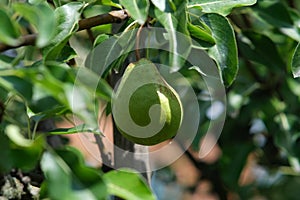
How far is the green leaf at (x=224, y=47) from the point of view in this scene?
815mm

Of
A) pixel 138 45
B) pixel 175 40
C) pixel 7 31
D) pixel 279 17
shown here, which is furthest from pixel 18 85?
pixel 279 17

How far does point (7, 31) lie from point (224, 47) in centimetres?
33

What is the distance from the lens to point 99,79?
604 millimetres

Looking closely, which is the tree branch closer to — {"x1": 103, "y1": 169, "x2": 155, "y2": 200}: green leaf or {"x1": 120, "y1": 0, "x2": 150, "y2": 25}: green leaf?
{"x1": 120, "y1": 0, "x2": 150, "y2": 25}: green leaf

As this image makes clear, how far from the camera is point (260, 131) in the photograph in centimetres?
166

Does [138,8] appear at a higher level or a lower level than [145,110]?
higher

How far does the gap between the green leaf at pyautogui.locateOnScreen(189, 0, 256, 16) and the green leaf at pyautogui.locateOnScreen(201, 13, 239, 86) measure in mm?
22

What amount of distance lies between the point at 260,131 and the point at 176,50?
1028mm

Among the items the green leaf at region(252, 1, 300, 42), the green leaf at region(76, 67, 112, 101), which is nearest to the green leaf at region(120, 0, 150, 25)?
the green leaf at region(76, 67, 112, 101)

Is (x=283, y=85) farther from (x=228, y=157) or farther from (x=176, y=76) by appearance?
(x=176, y=76)

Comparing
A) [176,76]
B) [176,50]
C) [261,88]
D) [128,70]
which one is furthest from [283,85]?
[176,50]

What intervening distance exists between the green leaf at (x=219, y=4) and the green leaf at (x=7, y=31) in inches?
12.5

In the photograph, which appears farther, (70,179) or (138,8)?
(138,8)

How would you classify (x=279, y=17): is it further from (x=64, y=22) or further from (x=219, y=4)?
(x=64, y=22)
